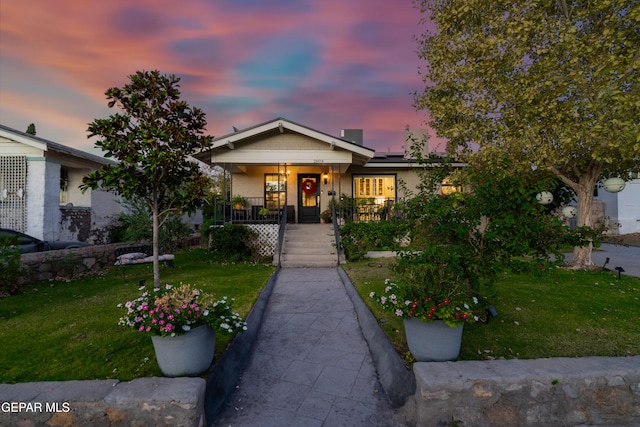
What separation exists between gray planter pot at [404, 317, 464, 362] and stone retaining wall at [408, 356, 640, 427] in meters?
0.23

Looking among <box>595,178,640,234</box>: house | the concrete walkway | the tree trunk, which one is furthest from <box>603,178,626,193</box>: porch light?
<box>595,178,640,234</box>: house

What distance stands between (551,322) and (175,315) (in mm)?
5191

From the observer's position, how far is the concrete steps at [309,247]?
9.36 metres

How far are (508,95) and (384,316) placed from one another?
677cm

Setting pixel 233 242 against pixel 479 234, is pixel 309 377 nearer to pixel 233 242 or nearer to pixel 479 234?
pixel 479 234

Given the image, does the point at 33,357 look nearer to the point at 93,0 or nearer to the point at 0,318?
the point at 0,318

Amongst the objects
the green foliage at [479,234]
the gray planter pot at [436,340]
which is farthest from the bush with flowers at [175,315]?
the green foliage at [479,234]

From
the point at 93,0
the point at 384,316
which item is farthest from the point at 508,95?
the point at 93,0

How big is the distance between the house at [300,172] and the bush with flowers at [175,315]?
773 cm

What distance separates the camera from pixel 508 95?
7488mm

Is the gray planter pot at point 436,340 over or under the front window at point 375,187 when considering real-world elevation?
under

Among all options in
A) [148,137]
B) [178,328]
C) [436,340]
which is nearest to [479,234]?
[436,340]

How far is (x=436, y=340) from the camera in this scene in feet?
9.75

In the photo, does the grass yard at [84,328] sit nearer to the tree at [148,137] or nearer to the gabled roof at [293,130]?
the tree at [148,137]
